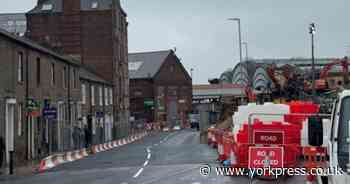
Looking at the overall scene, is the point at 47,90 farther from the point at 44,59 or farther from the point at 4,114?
the point at 4,114

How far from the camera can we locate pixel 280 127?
1809 centimetres

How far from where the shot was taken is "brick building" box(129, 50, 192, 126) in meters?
113

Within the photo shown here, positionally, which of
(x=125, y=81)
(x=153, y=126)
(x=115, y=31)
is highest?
(x=115, y=31)

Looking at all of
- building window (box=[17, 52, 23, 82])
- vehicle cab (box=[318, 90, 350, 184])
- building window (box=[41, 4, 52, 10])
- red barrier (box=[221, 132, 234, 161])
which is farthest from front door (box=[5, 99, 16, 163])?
building window (box=[41, 4, 52, 10])

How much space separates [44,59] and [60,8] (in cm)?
3299

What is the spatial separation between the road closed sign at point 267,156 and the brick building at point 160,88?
93477mm

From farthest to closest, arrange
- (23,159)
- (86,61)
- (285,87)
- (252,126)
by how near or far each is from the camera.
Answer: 1. (86,61)
2. (23,159)
3. (285,87)
4. (252,126)

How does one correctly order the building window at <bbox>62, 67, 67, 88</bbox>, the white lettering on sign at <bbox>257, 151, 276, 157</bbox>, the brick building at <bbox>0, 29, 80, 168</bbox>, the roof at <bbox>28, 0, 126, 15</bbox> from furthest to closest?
the roof at <bbox>28, 0, 126, 15</bbox>, the building window at <bbox>62, 67, 67, 88</bbox>, the brick building at <bbox>0, 29, 80, 168</bbox>, the white lettering on sign at <bbox>257, 151, 276, 157</bbox>

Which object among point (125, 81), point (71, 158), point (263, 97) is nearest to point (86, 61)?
point (125, 81)

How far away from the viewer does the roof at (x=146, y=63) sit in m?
117

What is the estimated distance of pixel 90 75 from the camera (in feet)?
216

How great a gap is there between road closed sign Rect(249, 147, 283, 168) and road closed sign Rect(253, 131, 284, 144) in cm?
33

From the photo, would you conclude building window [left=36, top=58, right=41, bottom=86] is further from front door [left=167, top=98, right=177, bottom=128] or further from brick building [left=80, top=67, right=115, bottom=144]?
front door [left=167, top=98, right=177, bottom=128]

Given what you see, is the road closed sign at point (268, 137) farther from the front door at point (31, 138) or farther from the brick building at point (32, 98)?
the front door at point (31, 138)
